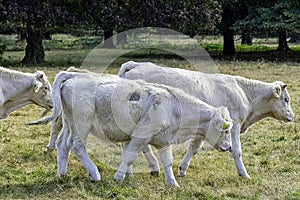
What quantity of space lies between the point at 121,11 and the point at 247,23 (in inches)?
217

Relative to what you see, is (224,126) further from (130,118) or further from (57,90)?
(57,90)

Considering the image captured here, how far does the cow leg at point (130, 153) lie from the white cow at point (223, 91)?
1078 millimetres

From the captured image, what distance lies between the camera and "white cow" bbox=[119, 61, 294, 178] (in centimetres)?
775

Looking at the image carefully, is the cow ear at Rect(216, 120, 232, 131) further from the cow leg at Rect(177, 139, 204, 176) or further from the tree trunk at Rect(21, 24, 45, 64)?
the tree trunk at Rect(21, 24, 45, 64)

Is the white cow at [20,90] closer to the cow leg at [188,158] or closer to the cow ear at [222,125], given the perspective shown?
the cow leg at [188,158]

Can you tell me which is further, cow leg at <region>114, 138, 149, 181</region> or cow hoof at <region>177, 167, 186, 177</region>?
cow hoof at <region>177, 167, 186, 177</region>

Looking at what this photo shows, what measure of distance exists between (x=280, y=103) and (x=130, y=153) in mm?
2750

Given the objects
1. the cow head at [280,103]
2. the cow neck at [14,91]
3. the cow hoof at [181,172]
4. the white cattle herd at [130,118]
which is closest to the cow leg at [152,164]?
the white cattle herd at [130,118]

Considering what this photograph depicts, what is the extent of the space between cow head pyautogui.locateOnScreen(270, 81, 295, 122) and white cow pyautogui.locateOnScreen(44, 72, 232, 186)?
5.30 feet

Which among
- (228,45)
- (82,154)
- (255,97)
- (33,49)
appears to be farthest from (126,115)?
(228,45)

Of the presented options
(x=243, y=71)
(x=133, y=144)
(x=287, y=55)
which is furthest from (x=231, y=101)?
(x=287, y=55)

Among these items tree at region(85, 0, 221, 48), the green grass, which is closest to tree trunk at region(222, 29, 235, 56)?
tree at region(85, 0, 221, 48)

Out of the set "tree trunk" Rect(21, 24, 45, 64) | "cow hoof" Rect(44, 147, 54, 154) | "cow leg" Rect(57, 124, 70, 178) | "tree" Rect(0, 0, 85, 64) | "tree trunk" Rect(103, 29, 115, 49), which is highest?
"tree" Rect(0, 0, 85, 64)

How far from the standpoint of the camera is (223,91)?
7.92 meters
